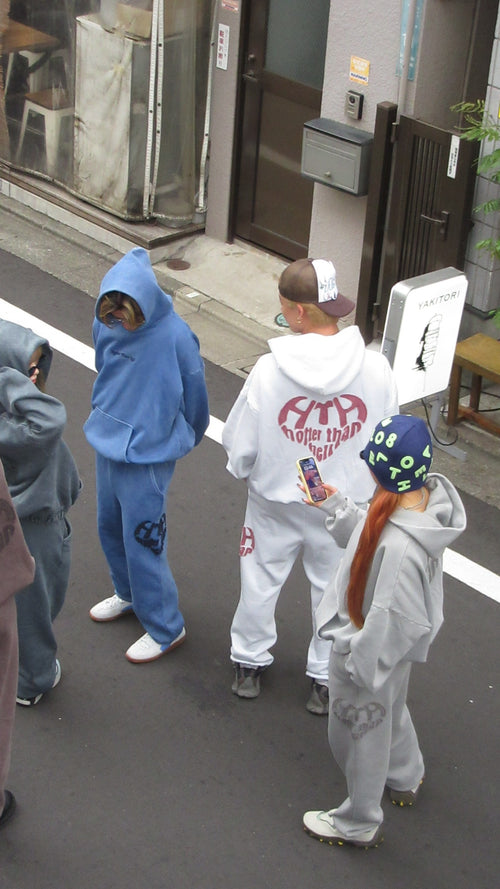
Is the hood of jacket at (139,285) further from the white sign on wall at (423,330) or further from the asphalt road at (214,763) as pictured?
the white sign on wall at (423,330)

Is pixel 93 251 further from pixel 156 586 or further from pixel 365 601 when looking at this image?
pixel 365 601

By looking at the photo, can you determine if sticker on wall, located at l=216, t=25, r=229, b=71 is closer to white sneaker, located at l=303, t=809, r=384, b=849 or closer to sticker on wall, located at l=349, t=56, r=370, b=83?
sticker on wall, located at l=349, t=56, r=370, b=83

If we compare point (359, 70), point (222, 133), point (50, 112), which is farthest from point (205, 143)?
point (359, 70)

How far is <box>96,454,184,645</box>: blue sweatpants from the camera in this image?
15.8ft

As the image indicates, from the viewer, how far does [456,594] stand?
19.1ft

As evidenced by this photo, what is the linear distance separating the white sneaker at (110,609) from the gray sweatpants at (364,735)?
5.04 feet

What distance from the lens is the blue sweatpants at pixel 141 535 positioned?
4.81 meters

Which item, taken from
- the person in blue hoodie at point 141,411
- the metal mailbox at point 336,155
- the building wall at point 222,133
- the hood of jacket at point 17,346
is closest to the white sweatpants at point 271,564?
the person in blue hoodie at point 141,411

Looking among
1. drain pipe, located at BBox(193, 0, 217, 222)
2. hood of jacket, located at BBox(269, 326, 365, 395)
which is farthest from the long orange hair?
drain pipe, located at BBox(193, 0, 217, 222)

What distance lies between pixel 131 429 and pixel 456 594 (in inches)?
79.7

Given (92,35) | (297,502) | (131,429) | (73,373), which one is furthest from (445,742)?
(92,35)

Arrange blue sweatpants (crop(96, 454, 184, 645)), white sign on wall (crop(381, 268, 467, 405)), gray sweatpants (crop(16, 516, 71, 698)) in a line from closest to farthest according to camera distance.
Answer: gray sweatpants (crop(16, 516, 71, 698)), blue sweatpants (crop(96, 454, 184, 645)), white sign on wall (crop(381, 268, 467, 405))

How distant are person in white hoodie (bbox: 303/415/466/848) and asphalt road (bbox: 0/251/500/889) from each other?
0.28 m

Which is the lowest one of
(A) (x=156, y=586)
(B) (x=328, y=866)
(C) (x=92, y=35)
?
(B) (x=328, y=866)
